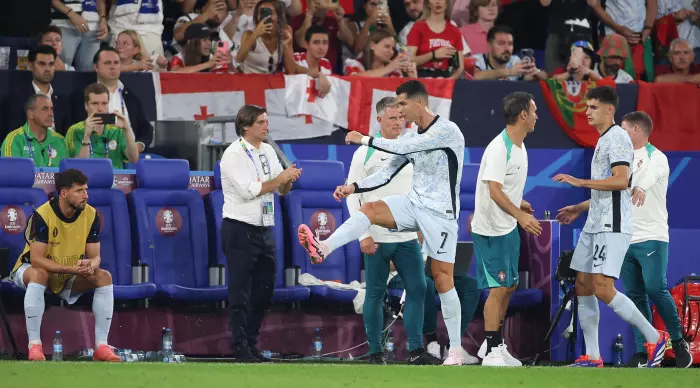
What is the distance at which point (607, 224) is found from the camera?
878cm

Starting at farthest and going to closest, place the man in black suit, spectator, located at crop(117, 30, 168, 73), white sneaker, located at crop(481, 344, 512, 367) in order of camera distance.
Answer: spectator, located at crop(117, 30, 168, 73)
the man in black suit
white sneaker, located at crop(481, 344, 512, 367)

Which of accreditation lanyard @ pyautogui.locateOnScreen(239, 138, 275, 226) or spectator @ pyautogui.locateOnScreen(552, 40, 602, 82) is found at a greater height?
spectator @ pyautogui.locateOnScreen(552, 40, 602, 82)

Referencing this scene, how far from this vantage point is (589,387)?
264 inches

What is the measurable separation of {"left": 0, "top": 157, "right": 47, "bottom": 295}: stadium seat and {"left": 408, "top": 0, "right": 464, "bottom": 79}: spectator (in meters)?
4.64

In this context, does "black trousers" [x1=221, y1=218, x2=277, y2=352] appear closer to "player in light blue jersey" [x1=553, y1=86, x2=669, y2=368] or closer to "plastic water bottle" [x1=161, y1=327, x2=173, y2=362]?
"plastic water bottle" [x1=161, y1=327, x2=173, y2=362]

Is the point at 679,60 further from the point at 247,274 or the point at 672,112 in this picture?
the point at 247,274

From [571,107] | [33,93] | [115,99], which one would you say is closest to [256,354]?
[115,99]

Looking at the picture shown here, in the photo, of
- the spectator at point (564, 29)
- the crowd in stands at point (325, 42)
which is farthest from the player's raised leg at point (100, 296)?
the spectator at point (564, 29)

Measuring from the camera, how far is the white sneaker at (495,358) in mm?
8789

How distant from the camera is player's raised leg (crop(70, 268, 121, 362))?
922 cm

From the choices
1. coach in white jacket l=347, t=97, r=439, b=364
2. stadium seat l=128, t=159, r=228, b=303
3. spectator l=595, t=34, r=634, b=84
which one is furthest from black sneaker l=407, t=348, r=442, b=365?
spectator l=595, t=34, r=634, b=84

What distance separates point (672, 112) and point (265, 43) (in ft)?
14.3

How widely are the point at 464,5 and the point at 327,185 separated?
177 inches

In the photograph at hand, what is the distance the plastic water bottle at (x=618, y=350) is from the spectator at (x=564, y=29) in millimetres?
4275
